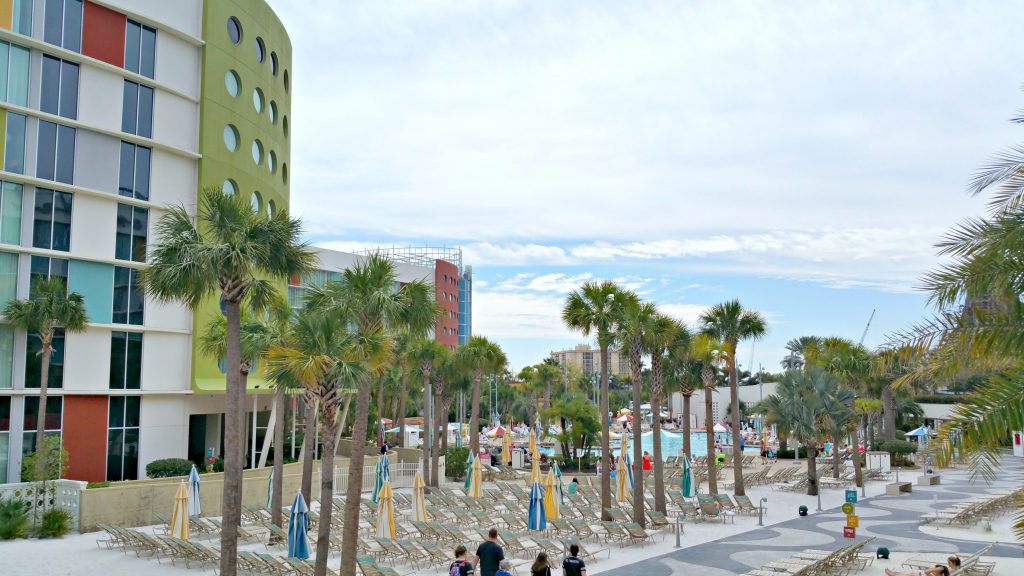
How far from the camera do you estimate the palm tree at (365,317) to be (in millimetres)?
16078

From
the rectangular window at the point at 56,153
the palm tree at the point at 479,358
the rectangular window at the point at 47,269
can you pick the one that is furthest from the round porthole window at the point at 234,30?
the palm tree at the point at 479,358

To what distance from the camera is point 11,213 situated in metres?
28.4

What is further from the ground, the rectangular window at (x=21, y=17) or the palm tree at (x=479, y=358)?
the rectangular window at (x=21, y=17)

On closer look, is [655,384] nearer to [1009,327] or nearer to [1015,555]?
[1015,555]

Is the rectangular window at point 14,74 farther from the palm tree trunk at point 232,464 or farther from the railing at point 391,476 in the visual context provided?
the railing at point 391,476

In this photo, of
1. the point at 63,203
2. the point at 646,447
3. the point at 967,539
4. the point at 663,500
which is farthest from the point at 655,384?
the point at 646,447

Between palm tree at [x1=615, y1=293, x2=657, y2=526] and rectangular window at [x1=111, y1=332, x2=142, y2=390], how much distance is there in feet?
65.7

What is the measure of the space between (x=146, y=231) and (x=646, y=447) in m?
40.0

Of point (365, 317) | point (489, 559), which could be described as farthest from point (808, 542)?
point (365, 317)

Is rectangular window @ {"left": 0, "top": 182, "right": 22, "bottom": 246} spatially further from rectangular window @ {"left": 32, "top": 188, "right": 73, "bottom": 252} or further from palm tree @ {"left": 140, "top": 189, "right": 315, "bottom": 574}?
palm tree @ {"left": 140, "top": 189, "right": 315, "bottom": 574}

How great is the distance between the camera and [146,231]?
1278 inches

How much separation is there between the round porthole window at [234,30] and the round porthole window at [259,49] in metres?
1.11

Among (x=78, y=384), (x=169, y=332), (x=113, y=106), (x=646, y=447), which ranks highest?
(x=113, y=106)

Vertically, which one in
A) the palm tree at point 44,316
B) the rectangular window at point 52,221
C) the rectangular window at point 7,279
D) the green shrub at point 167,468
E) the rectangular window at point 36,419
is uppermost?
the rectangular window at point 52,221
